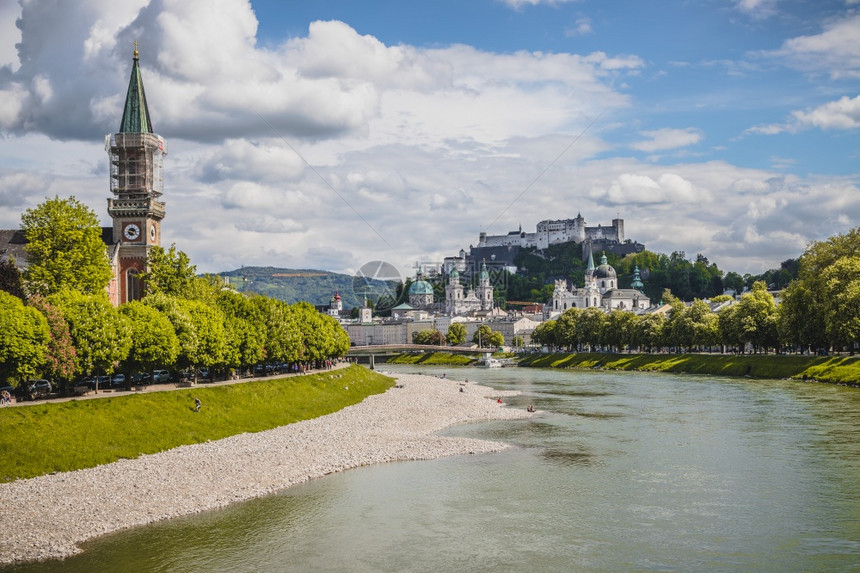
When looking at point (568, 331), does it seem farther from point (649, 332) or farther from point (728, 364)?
point (728, 364)

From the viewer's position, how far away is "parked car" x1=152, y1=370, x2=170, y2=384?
64.1 m

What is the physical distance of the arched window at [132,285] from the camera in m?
93.4

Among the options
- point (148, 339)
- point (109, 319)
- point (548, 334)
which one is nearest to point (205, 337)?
point (148, 339)

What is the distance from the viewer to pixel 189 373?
67.8m

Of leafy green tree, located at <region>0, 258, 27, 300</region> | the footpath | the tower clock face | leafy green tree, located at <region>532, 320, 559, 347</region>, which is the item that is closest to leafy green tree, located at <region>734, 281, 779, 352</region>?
the footpath

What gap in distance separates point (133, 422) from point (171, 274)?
3257cm

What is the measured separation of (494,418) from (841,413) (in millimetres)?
26112

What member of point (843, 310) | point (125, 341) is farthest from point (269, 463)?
point (843, 310)

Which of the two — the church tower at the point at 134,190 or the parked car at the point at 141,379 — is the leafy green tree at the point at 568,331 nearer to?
the church tower at the point at 134,190

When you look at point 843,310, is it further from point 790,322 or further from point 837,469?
point 837,469

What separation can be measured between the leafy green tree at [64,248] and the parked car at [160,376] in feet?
26.6

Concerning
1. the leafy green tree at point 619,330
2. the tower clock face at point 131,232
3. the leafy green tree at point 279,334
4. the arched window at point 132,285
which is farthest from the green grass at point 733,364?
the tower clock face at point 131,232

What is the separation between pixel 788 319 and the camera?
319 ft

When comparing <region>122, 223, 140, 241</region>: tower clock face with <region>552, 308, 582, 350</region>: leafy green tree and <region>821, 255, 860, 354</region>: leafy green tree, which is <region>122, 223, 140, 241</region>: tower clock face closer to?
<region>821, 255, 860, 354</region>: leafy green tree
